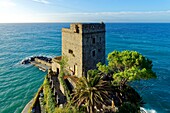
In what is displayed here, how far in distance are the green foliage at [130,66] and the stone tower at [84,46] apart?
15.2 feet

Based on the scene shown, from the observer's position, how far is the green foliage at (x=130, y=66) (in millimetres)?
27391

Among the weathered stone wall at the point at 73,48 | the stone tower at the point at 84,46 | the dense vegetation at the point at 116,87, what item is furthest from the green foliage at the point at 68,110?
the weathered stone wall at the point at 73,48

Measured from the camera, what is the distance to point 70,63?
38875 mm

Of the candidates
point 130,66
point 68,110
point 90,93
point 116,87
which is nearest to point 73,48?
point 116,87

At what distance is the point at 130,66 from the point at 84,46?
9033 millimetres

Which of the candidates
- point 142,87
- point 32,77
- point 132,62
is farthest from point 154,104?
point 32,77

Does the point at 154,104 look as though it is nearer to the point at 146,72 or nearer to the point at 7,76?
the point at 146,72

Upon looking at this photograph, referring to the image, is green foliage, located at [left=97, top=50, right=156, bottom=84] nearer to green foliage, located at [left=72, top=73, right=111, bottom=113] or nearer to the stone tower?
green foliage, located at [left=72, top=73, right=111, bottom=113]

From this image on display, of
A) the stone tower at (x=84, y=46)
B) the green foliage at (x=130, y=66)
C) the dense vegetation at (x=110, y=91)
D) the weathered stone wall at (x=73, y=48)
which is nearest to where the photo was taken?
the dense vegetation at (x=110, y=91)

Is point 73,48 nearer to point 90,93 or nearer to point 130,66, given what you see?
point 130,66

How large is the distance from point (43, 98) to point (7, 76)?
31.2m

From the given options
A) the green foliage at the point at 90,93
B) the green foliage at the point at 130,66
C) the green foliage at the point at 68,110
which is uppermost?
the green foliage at the point at 130,66

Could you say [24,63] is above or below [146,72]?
below

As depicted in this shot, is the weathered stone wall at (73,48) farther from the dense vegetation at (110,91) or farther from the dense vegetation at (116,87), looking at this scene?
the dense vegetation at (116,87)
